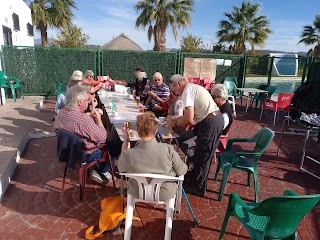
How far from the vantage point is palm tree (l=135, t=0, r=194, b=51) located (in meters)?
17.0

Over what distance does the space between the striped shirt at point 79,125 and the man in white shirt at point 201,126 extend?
1014 millimetres

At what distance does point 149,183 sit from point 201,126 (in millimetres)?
1152

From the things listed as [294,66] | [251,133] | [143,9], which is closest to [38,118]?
[251,133]

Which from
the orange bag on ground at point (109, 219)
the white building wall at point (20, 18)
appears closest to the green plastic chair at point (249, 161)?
the orange bag on ground at point (109, 219)

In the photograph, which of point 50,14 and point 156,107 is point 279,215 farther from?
point 50,14

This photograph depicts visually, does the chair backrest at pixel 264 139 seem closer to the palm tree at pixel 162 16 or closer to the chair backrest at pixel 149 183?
the chair backrest at pixel 149 183

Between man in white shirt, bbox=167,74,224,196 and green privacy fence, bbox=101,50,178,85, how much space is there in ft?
21.9

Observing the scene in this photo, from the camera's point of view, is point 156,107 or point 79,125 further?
point 156,107

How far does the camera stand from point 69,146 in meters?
2.87

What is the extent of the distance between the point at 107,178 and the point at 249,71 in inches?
430

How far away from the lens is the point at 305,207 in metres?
1.80

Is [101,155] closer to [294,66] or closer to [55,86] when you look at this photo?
[55,86]

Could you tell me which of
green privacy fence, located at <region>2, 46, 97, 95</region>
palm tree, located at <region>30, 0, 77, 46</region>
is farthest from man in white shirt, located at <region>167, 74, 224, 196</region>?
palm tree, located at <region>30, 0, 77, 46</region>

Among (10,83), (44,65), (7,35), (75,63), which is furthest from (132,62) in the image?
(7,35)
